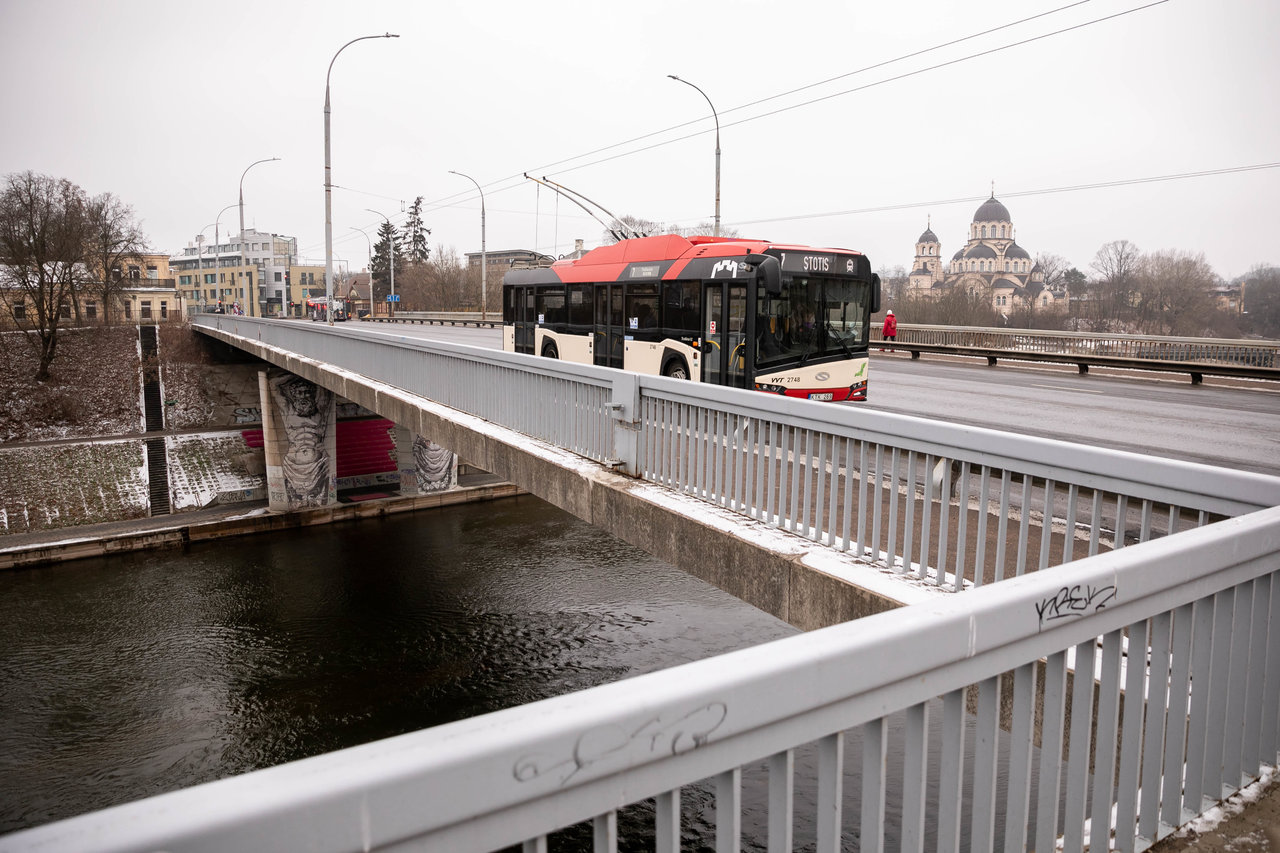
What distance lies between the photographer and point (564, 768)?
139cm

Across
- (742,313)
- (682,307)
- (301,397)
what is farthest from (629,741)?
(301,397)

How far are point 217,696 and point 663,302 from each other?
46.9ft

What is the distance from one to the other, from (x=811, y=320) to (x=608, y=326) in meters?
4.30

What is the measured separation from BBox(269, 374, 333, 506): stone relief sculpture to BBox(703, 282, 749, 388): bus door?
88.5 feet

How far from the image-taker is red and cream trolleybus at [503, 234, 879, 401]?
14.6 metres

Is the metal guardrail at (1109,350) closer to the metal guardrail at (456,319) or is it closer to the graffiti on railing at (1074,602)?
the graffiti on railing at (1074,602)

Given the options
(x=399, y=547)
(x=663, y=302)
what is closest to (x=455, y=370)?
(x=663, y=302)

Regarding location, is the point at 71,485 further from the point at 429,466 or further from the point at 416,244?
the point at 416,244

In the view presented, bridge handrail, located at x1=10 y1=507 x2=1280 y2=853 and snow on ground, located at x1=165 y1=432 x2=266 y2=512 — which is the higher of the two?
bridge handrail, located at x1=10 y1=507 x2=1280 y2=853

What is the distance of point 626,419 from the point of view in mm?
8203

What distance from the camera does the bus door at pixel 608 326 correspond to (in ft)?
56.7

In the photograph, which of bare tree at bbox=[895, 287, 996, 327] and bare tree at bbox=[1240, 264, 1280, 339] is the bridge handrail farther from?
bare tree at bbox=[895, 287, 996, 327]

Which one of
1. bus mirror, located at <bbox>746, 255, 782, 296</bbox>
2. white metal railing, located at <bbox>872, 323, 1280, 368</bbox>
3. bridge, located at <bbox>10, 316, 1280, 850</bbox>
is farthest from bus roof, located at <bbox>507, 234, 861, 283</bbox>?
white metal railing, located at <bbox>872, 323, 1280, 368</bbox>

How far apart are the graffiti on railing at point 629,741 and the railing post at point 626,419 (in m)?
6.55
